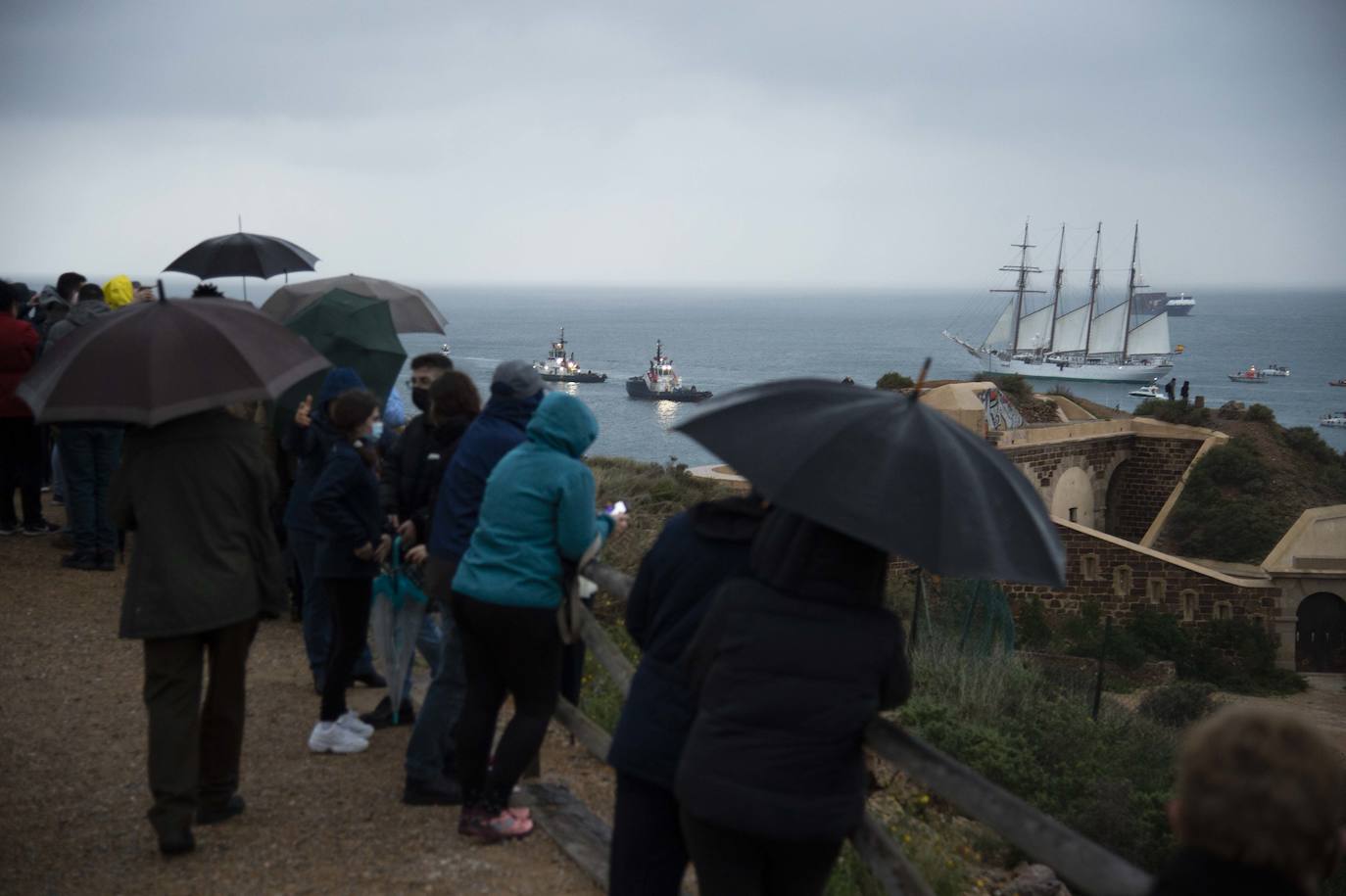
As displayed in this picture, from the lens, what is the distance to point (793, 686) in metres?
2.68

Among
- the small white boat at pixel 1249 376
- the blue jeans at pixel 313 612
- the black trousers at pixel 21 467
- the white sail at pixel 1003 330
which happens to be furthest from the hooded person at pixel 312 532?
the small white boat at pixel 1249 376

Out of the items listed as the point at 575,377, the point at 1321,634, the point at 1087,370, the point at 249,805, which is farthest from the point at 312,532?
the point at 1087,370

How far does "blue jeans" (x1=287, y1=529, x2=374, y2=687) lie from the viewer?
5.98 metres

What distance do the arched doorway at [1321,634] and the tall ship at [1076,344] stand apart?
86038 mm

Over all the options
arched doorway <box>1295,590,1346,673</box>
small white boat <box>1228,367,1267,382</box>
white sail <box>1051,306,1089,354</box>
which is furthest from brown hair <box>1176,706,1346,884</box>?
small white boat <box>1228,367,1267,382</box>

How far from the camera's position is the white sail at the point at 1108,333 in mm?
123938

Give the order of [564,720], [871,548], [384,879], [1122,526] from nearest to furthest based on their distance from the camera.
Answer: [871,548] → [384,879] → [564,720] → [1122,526]

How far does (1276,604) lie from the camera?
33.2 metres

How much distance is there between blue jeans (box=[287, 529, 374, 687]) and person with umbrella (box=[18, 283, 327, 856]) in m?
1.59

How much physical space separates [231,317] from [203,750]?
1.51 meters

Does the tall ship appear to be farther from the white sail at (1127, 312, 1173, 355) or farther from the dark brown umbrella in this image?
the dark brown umbrella

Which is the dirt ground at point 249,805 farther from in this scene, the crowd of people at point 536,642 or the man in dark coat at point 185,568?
the man in dark coat at point 185,568

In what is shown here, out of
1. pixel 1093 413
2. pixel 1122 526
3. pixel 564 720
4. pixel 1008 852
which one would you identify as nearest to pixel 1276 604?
pixel 1122 526

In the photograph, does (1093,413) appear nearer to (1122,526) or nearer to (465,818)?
(1122,526)
